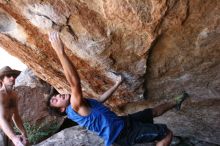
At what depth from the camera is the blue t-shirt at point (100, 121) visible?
4.46 m

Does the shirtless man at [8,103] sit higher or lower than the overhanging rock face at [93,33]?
lower

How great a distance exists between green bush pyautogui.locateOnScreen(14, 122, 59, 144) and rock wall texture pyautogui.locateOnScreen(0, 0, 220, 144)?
186cm

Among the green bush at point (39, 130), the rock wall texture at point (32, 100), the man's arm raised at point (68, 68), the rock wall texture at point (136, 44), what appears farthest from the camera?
the rock wall texture at point (32, 100)

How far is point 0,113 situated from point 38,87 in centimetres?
362

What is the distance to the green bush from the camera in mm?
7555

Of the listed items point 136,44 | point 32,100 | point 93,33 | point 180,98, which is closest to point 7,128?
point 93,33

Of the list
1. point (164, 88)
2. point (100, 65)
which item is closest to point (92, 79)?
point (100, 65)

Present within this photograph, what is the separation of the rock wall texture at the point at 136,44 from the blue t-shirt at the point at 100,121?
37.3 inches

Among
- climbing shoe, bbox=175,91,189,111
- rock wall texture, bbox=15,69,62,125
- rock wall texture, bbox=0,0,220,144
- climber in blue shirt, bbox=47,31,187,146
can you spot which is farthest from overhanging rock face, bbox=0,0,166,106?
rock wall texture, bbox=15,69,62,125

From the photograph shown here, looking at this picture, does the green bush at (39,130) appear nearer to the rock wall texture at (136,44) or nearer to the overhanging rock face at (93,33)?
the rock wall texture at (136,44)

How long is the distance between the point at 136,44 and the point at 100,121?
3.86 feet

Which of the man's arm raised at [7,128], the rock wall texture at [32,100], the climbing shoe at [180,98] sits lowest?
the man's arm raised at [7,128]

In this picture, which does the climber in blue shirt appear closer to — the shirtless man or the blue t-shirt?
the blue t-shirt

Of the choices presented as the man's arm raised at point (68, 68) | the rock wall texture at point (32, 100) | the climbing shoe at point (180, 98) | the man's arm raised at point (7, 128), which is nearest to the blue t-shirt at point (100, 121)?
the man's arm raised at point (68, 68)
